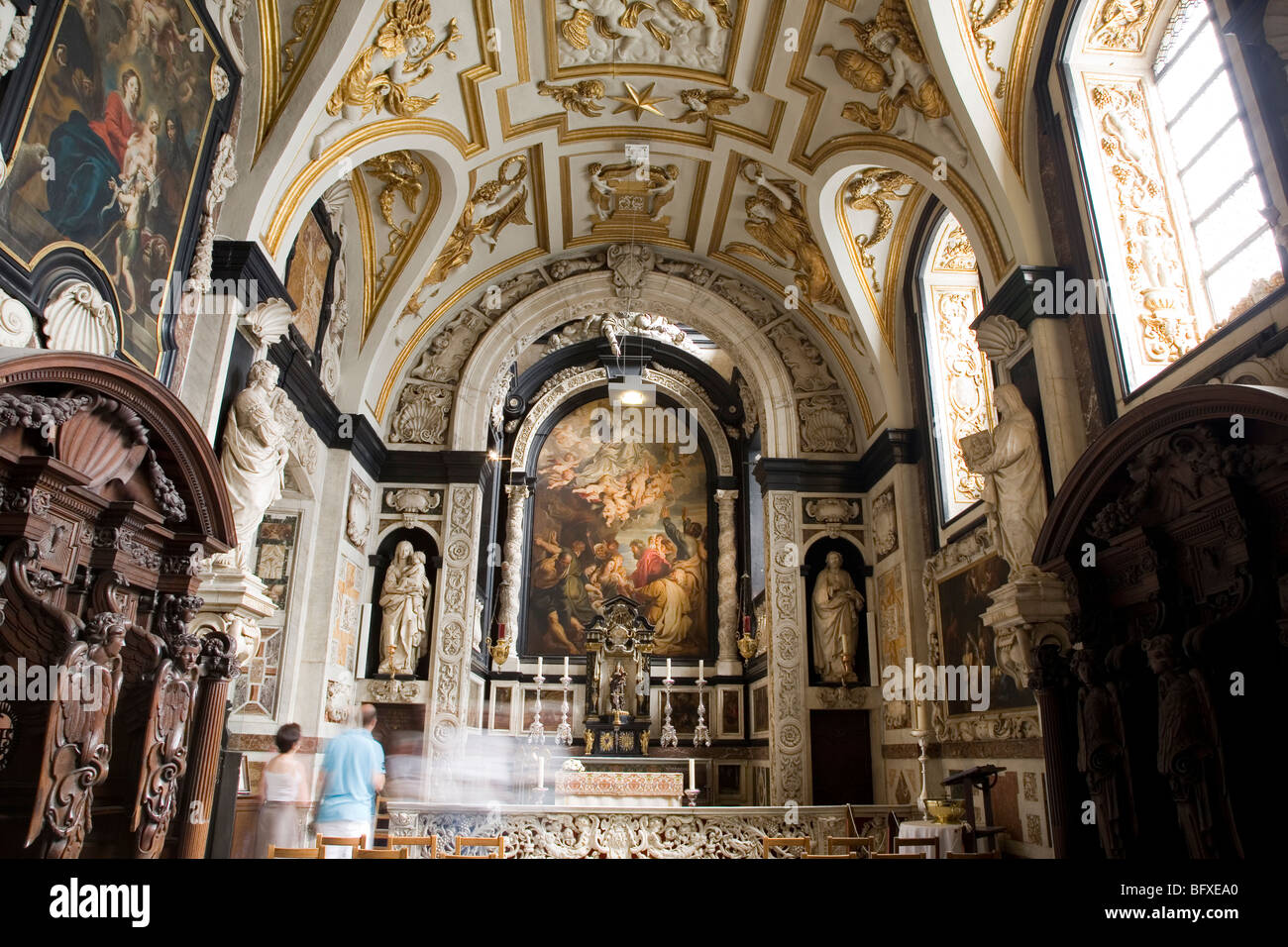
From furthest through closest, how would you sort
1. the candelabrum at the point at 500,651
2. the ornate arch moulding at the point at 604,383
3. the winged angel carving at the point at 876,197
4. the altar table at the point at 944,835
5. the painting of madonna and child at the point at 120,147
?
the ornate arch moulding at the point at 604,383 → the candelabrum at the point at 500,651 → the winged angel carving at the point at 876,197 → the altar table at the point at 944,835 → the painting of madonna and child at the point at 120,147

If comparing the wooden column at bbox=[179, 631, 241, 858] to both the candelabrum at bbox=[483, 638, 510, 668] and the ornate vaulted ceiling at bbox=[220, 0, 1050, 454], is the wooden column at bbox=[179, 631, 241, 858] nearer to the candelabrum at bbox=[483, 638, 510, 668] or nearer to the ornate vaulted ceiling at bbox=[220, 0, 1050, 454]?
the ornate vaulted ceiling at bbox=[220, 0, 1050, 454]

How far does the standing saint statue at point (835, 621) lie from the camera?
1127cm

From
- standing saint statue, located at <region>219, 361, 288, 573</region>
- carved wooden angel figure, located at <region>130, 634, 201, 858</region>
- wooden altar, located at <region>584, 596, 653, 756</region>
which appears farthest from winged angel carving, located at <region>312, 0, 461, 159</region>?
wooden altar, located at <region>584, 596, 653, 756</region>

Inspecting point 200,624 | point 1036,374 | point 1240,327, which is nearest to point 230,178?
point 200,624

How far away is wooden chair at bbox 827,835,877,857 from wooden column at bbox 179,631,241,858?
175 inches

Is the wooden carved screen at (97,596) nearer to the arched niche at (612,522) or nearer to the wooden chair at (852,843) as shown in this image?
the wooden chair at (852,843)

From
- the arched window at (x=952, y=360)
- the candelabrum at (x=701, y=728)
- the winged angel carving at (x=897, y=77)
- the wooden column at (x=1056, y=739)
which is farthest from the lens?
the candelabrum at (x=701, y=728)

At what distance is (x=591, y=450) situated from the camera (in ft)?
57.8

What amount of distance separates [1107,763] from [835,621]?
620 centimetres

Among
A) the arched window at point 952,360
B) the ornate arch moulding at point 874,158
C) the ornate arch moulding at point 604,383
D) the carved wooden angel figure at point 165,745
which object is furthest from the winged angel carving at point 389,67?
the ornate arch moulding at point 604,383

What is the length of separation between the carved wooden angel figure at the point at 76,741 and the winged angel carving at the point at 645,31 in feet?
24.5

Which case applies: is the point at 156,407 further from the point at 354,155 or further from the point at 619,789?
the point at 619,789

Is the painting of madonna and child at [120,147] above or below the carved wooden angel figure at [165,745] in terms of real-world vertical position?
above

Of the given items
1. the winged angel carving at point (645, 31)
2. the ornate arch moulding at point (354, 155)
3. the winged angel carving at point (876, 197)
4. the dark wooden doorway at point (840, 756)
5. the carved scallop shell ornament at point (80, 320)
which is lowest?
the dark wooden doorway at point (840, 756)
